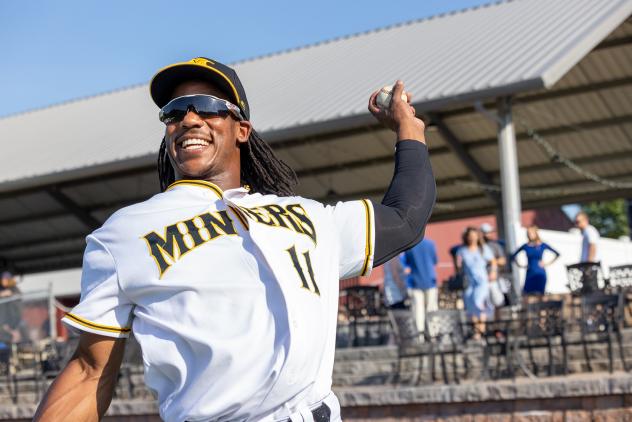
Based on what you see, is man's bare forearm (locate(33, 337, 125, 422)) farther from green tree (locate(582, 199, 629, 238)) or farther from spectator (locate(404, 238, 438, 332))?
green tree (locate(582, 199, 629, 238))

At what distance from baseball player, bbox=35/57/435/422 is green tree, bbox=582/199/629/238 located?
6081 cm

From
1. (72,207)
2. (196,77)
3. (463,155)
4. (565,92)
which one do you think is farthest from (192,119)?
A: (72,207)

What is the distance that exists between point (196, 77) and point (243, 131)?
0.19 m

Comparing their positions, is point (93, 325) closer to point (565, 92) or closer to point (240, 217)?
point (240, 217)

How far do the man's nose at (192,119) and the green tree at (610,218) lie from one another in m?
60.9

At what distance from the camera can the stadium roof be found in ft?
53.9

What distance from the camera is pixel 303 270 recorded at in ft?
8.66

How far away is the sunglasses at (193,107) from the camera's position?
9.14ft

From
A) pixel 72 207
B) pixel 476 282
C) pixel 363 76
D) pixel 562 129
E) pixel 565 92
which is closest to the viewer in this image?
pixel 476 282

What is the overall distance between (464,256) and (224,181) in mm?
10049

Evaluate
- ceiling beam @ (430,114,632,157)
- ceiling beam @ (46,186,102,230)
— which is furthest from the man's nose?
ceiling beam @ (46,186,102,230)

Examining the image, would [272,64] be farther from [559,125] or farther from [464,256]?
[464,256]

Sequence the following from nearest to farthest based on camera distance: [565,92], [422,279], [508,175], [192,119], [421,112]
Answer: [192,119]
[422,279]
[508,175]
[421,112]
[565,92]

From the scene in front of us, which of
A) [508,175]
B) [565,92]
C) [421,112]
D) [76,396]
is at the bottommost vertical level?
[76,396]
